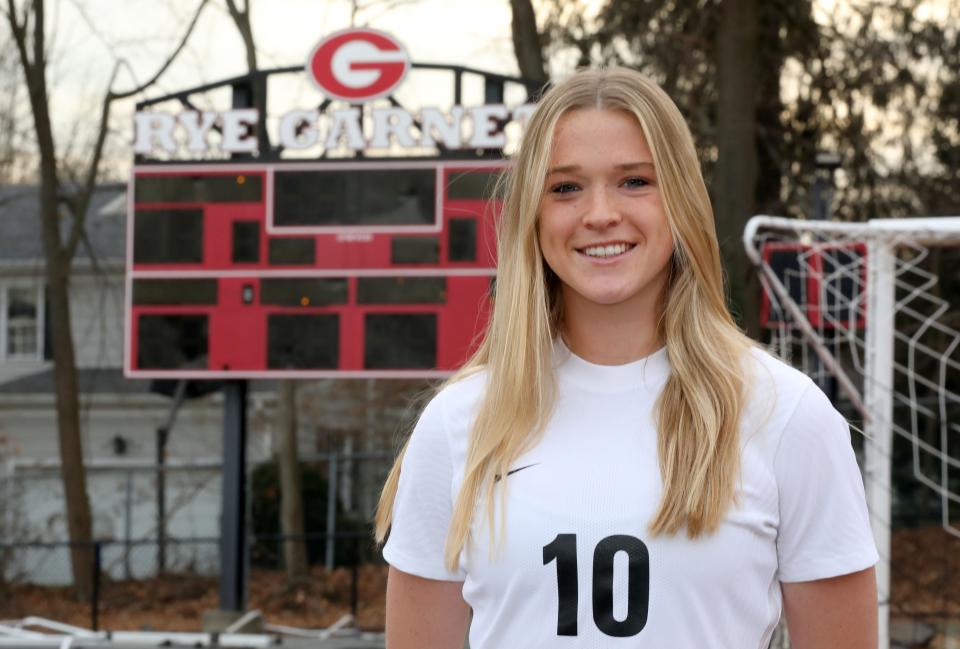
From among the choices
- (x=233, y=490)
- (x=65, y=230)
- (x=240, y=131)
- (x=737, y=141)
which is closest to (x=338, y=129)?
(x=240, y=131)

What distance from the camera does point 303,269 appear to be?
8688 millimetres

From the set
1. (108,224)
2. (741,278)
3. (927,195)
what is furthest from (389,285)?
(108,224)

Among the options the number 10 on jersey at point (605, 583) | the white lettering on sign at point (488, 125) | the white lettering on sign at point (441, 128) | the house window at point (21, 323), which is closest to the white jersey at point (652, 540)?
the number 10 on jersey at point (605, 583)

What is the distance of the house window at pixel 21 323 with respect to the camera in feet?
76.1

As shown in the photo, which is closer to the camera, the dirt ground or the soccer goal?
the soccer goal

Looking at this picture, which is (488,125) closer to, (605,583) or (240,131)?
(240,131)

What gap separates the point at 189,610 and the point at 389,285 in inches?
308

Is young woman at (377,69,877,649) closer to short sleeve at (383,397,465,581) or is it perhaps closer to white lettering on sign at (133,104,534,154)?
short sleeve at (383,397,465,581)

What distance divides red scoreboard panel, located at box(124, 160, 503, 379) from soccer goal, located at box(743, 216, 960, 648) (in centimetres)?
191

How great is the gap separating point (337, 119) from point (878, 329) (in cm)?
388

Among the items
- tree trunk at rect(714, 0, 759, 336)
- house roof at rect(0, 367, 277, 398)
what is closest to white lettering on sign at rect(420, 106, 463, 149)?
tree trunk at rect(714, 0, 759, 336)

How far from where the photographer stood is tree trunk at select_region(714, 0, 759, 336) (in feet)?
34.2

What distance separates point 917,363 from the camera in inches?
628

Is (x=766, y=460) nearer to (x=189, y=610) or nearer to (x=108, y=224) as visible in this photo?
(x=189, y=610)
